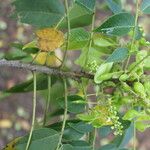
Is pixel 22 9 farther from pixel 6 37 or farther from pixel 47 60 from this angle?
pixel 6 37

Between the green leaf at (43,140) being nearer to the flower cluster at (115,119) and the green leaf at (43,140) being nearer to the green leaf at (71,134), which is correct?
the green leaf at (71,134)

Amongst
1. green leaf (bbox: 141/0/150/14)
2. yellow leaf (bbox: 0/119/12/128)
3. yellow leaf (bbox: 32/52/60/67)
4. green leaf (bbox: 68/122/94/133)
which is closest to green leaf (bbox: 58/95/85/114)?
green leaf (bbox: 68/122/94/133)

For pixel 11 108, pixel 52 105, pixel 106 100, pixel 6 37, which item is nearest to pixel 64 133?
pixel 106 100

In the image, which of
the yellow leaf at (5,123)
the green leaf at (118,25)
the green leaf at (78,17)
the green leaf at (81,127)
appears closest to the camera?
the green leaf at (118,25)

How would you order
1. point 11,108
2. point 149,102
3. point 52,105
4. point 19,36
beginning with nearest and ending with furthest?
point 149,102 < point 52,105 < point 11,108 < point 19,36

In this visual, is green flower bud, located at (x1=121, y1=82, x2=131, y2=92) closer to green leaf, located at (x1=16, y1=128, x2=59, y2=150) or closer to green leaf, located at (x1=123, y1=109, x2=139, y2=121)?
green leaf, located at (x1=123, y1=109, x2=139, y2=121)

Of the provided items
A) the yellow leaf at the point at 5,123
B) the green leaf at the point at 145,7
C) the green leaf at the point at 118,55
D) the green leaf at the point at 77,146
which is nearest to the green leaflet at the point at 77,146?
the green leaf at the point at 77,146
